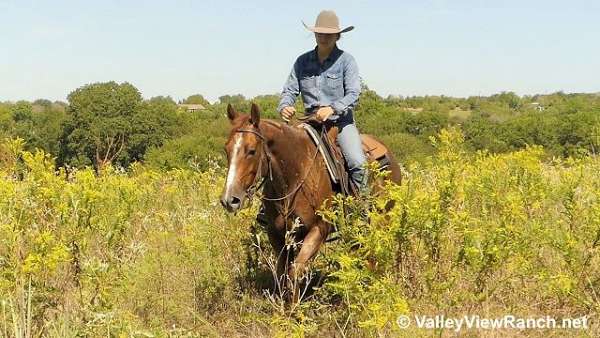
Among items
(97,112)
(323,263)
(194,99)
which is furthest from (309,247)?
(194,99)

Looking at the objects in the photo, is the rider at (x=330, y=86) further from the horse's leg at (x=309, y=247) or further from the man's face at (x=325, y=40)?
the horse's leg at (x=309, y=247)

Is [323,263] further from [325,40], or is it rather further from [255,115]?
[325,40]

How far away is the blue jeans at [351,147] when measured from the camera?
5.80 meters

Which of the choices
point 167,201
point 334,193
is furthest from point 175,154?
point 334,193

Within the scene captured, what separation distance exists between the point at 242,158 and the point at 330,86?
177 centimetres

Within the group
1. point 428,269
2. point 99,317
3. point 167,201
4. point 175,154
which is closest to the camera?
point 99,317

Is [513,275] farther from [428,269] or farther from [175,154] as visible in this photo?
[175,154]

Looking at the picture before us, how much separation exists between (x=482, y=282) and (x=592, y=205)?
1543 mm

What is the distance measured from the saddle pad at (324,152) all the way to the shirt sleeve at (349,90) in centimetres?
34

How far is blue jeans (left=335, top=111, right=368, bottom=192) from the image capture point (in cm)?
580

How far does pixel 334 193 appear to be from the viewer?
18.7 ft

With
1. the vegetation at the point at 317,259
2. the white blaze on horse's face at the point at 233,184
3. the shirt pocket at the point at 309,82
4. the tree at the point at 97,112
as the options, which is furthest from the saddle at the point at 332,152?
the tree at the point at 97,112

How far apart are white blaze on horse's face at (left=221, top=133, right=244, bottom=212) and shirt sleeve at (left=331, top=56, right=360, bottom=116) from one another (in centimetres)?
139

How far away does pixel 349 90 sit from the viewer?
5977 mm
